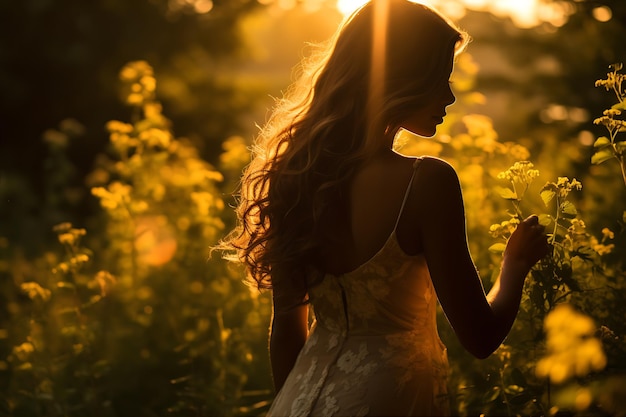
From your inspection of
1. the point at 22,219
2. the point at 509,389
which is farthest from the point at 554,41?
the point at 509,389

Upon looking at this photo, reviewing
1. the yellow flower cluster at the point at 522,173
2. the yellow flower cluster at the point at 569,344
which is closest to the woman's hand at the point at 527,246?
the yellow flower cluster at the point at 522,173

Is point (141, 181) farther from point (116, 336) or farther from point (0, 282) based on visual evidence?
point (0, 282)

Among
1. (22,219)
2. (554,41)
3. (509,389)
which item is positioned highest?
(554,41)

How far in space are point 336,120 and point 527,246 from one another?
22.9 inches

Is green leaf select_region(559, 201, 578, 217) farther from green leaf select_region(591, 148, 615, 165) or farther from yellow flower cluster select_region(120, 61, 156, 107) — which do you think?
yellow flower cluster select_region(120, 61, 156, 107)

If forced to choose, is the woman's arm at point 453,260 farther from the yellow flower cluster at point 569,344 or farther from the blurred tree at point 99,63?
the blurred tree at point 99,63

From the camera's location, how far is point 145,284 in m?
5.82

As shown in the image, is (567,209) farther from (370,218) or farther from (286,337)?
(286,337)

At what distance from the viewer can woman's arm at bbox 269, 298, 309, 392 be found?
261 centimetres

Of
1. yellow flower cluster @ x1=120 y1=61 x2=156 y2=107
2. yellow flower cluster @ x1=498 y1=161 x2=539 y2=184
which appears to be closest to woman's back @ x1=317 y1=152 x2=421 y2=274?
yellow flower cluster @ x1=498 y1=161 x2=539 y2=184

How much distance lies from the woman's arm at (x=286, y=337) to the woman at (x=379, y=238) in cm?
9

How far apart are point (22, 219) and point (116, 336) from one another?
12.2ft

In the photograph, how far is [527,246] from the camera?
2340 mm

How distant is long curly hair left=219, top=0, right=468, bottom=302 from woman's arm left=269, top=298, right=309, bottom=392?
0.29 ft
